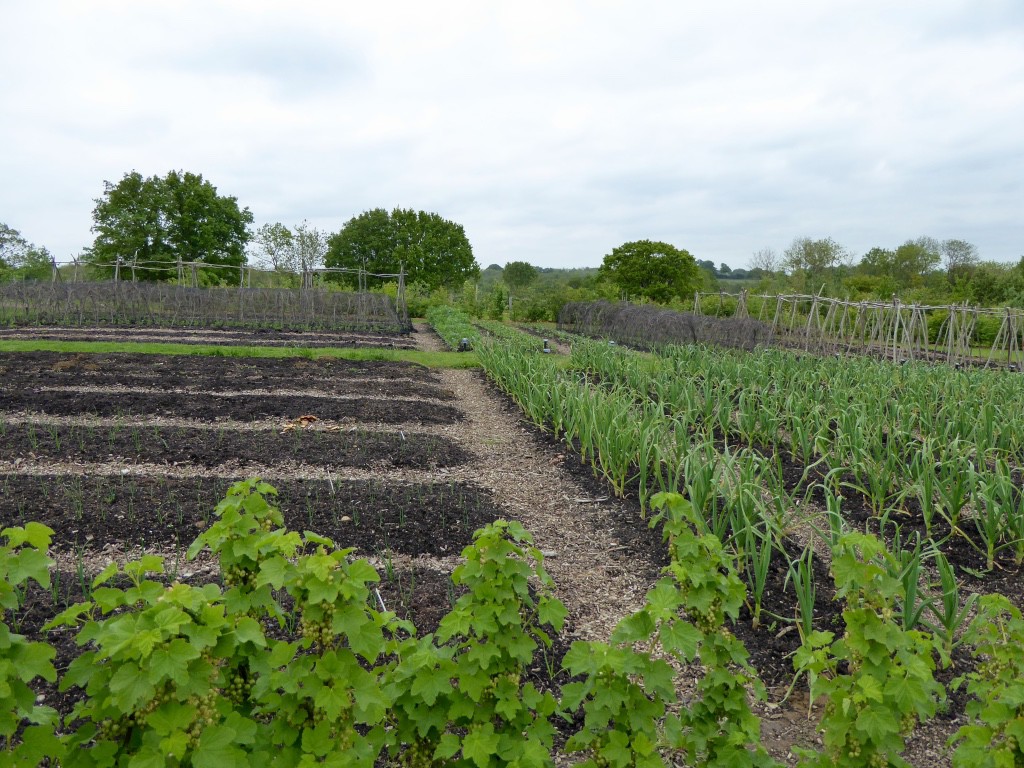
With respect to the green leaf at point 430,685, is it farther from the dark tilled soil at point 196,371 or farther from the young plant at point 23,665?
the dark tilled soil at point 196,371

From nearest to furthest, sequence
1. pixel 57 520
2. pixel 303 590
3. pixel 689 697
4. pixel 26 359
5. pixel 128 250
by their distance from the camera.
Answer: pixel 303 590 → pixel 689 697 → pixel 57 520 → pixel 26 359 → pixel 128 250

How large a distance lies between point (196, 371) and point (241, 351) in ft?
6.96

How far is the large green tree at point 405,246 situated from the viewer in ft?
172

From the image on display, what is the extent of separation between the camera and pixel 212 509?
408 centimetres

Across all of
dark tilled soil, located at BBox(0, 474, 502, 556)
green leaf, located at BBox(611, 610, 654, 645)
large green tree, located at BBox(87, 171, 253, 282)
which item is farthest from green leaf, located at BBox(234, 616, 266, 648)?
large green tree, located at BBox(87, 171, 253, 282)

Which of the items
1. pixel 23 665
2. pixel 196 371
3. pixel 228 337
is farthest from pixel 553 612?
pixel 228 337

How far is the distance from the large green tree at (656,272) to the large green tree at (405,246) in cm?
1695

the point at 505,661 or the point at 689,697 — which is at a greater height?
the point at 505,661

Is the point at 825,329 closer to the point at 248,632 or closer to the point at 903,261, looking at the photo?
the point at 248,632

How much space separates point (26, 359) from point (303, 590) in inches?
427

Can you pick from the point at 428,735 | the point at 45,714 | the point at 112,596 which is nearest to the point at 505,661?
the point at 428,735

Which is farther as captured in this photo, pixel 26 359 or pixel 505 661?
pixel 26 359

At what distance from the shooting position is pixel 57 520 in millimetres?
3887

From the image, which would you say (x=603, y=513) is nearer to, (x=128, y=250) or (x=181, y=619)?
(x=181, y=619)
